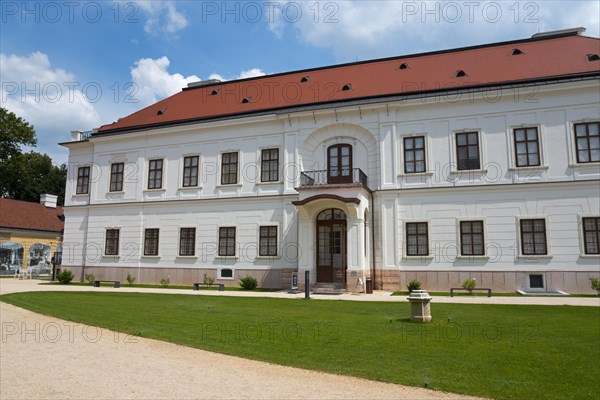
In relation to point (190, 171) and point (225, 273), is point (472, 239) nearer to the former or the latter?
point (225, 273)

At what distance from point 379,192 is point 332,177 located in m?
2.55

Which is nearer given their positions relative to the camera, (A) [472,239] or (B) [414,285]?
(B) [414,285]

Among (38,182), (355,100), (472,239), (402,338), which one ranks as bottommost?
(402,338)

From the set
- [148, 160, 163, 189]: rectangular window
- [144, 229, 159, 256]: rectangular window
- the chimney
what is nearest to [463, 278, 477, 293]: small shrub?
[144, 229, 159, 256]: rectangular window

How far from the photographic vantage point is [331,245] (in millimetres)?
22094

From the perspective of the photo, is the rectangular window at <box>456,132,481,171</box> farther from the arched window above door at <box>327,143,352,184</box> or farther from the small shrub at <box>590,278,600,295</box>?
the small shrub at <box>590,278,600,295</box>

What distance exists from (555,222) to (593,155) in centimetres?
313

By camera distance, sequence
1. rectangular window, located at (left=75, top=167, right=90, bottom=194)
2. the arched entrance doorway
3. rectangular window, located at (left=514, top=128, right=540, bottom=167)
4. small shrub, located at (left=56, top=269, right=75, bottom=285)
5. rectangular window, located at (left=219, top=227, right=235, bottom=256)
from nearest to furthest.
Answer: rectangular window, located at (left=514, top=128, right=540, bottom=167)
the arched entrance doorway
rectangular window, located at (left=219, top=227, right=235, bottom=256)
small shrub, located at (left=56, top=269, right=75, bottom=285)
rectangular window, located at (left=75, top=167, right=90, bottom=194)

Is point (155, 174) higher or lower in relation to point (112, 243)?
higher

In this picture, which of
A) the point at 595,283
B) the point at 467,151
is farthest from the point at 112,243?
the point at 595,283

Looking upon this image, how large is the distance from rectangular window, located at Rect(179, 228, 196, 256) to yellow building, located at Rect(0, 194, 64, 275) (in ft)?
48.7

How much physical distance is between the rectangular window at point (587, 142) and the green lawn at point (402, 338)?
833cm

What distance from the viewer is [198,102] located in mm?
28641

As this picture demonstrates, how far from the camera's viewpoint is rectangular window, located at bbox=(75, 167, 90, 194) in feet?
95.6
